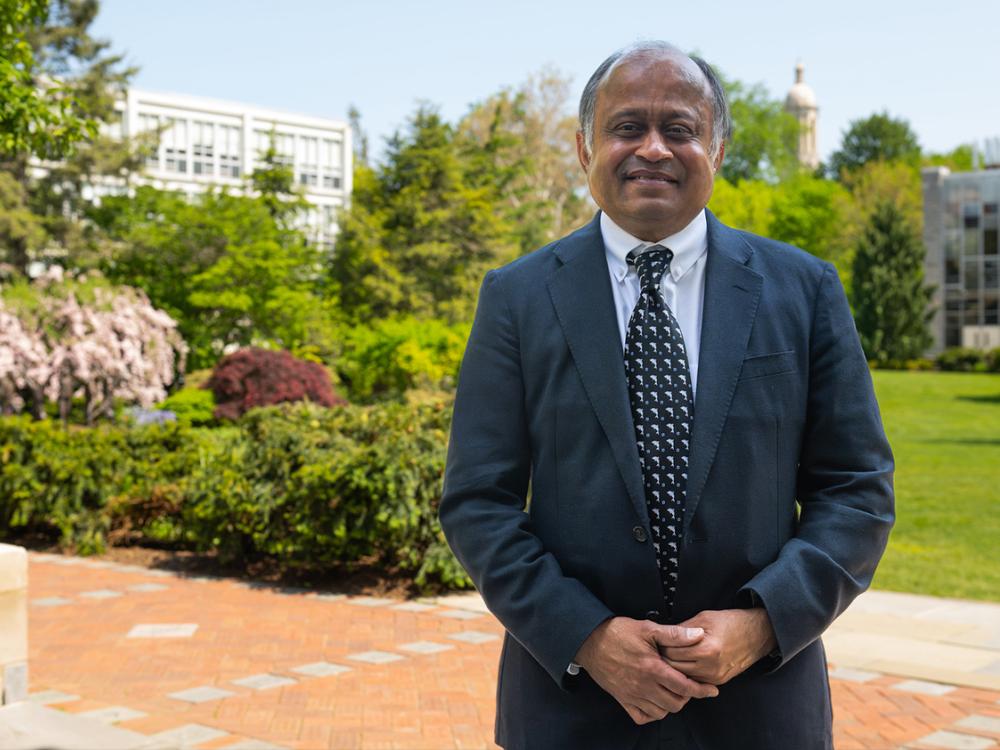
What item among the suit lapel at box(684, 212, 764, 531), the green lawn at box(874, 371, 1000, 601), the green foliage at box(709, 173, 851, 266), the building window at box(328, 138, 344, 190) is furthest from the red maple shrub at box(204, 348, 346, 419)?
the building window at box(328, 138, 344, 190)

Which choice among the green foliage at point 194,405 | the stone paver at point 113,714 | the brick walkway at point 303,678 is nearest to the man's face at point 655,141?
the brick walkway at point 303,678

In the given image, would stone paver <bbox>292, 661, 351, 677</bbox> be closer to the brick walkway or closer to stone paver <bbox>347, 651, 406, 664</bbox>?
the brick walkway

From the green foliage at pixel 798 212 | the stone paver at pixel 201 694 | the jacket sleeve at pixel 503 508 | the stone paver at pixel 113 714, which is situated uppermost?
the green foliage at pixel 798 212

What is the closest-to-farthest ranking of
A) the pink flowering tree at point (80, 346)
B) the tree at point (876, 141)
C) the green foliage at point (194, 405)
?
the pink flowering tree at point (80, 346) → the green foliage at point (194, 405) → the tree at point (876, 141)

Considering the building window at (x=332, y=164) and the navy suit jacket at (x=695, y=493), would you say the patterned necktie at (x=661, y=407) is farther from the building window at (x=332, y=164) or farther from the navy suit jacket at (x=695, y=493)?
the building window at (x=332, y=164)

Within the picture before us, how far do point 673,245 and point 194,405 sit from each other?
2415cm

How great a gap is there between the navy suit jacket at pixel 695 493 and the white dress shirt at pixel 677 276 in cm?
4

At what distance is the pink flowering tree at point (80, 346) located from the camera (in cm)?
2069

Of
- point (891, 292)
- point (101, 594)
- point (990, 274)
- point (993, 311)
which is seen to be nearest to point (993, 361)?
point (891, 292)

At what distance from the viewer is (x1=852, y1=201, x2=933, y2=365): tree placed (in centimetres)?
4300

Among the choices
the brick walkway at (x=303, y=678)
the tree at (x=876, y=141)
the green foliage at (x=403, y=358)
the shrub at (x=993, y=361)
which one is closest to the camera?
the brick walkway at (x=303, y=678)

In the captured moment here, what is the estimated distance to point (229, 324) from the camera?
1150 inches

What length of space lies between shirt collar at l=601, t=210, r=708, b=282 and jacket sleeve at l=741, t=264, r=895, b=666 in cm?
24

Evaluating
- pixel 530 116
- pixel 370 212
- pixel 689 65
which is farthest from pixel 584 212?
pixel 689 65
